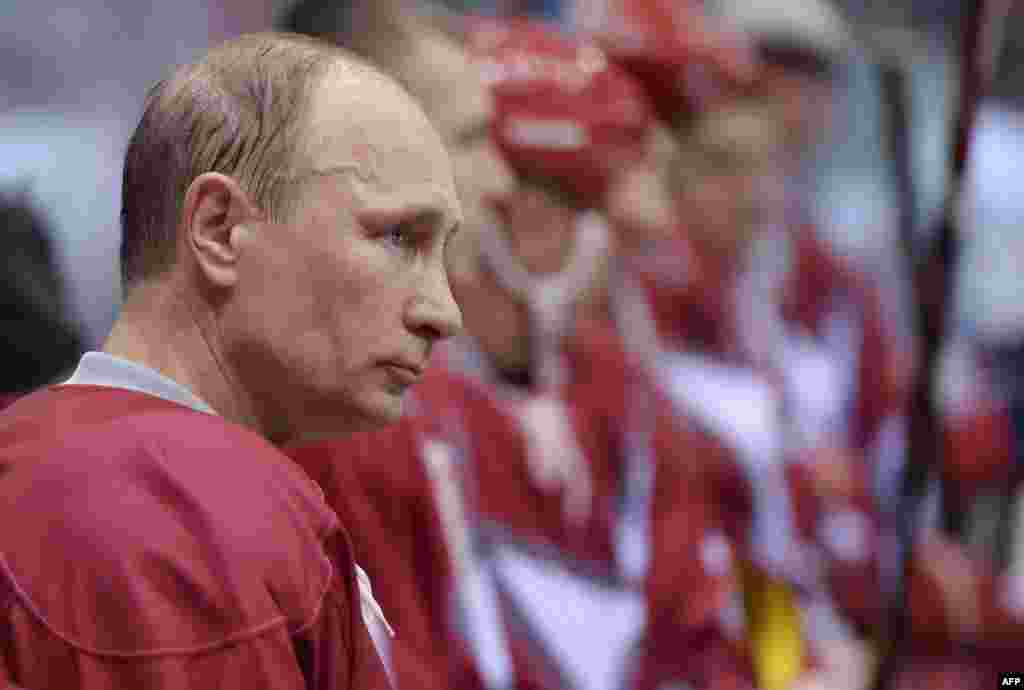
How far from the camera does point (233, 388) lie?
0.57m

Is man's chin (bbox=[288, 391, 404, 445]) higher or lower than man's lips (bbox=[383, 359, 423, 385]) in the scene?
lower

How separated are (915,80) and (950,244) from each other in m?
0.73

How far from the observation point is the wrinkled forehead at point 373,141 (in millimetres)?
534

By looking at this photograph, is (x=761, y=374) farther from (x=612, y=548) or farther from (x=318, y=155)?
(x=318, y=155)

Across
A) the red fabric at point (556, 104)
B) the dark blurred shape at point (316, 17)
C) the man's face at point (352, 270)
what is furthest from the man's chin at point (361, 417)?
the red fabric at point (556, 104)

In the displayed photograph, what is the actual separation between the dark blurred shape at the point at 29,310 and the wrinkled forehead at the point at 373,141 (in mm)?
326

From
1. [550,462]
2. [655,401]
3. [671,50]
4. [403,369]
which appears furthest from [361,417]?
[671,50]

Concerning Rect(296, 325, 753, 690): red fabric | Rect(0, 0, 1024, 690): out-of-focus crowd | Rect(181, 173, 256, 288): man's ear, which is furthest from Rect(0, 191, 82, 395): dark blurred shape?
Rect(181, 173, 256, 288): man's ear

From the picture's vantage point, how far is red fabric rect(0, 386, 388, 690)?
44 cm

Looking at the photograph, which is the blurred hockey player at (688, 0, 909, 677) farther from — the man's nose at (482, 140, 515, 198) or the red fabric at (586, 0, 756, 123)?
the man's nose at (482, 140, 515, 198)

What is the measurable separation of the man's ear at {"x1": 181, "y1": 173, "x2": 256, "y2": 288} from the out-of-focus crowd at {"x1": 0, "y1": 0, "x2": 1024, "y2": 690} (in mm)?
163

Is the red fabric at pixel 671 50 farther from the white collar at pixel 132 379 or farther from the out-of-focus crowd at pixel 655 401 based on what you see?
the white collar at pixel 132 379

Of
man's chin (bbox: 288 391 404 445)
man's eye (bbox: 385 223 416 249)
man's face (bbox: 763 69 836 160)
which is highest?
man's eye (bbox: 385 223 416 249)

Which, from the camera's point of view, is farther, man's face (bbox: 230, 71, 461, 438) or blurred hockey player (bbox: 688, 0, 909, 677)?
blurred hockey player (bbox: 688, 0, 909, 677)
